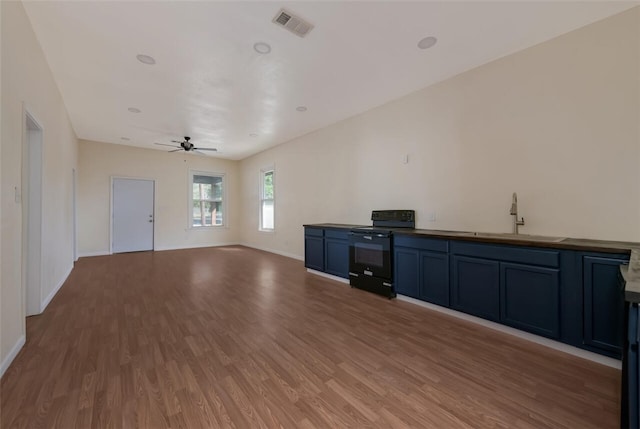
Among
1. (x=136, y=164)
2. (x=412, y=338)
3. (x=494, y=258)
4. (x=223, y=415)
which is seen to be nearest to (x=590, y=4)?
(x=494, y=258)

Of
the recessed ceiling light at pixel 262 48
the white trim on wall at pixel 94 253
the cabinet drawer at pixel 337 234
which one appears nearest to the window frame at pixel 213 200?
the white trim on wall at pixel 94 253

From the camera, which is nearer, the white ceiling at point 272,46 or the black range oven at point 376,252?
the white ceiling at point 272,46

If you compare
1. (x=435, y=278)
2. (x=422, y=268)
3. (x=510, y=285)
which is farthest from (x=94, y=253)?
(x=510, y=285)

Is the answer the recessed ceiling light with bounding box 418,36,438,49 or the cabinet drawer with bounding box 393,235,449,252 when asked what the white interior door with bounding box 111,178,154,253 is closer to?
the cabinet drawer with bounding box 393,235,449,252

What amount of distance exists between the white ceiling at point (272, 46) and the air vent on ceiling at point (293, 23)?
0.18ft

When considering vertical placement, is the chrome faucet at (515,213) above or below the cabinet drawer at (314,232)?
above

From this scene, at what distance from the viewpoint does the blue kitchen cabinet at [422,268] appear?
117 inches

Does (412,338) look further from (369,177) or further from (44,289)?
(44,289)

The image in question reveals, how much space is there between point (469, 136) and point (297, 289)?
10.1 feet

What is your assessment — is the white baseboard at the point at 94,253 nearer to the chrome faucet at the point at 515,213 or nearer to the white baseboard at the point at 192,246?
the white baseboard at the point at 192,246

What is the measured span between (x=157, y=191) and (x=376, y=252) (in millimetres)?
6763

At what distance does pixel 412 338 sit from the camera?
2.43 meters

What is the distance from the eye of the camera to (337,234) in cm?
435

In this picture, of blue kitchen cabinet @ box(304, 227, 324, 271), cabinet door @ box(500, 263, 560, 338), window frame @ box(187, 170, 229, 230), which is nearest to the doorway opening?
blue kitchen cabinet @ box(304, 227, 324, 271)
